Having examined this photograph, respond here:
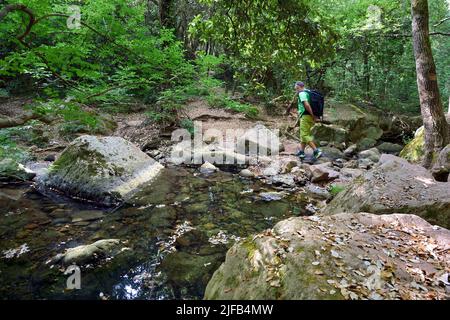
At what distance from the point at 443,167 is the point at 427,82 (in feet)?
6.33

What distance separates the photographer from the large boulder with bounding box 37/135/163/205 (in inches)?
261

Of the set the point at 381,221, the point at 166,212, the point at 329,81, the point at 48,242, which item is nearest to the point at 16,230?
the point at 48,242

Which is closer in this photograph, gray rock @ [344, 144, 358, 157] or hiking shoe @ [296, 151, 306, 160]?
hiking shoe @ [296, 151, 306, 160]

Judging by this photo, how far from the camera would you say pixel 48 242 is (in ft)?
15.8

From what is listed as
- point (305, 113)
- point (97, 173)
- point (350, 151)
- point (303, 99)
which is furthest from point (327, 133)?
point (97, 173)

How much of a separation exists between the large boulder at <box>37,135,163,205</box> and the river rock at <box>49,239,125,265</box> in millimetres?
1898

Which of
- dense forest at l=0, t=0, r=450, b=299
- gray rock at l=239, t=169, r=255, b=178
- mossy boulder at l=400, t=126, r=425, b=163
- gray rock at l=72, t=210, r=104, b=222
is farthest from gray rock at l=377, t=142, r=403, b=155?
gray rock at l=72, t=210, r=104, b=222

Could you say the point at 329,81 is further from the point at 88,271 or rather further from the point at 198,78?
the point at 88,271

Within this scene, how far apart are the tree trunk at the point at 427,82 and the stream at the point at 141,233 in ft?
10.4

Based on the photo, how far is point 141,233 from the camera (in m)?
5.23

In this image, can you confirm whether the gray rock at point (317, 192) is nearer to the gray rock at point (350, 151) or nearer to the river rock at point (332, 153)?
the river rock at point (332, 153)

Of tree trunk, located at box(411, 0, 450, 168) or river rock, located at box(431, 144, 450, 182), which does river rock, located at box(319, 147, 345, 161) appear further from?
river rock, located at box(431, 144, 450, 182)

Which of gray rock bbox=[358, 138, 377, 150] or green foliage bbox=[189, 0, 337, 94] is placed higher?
green foliage bbox=[189, 0, 337, 94]

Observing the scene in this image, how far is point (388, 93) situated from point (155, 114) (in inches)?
471
